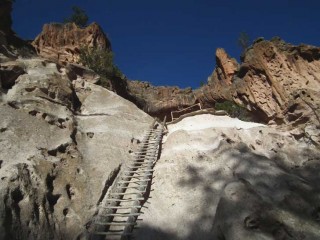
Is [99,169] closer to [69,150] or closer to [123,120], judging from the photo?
[69,150]

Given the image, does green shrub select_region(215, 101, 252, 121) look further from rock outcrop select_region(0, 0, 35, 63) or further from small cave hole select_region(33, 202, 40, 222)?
small cave hole select_region(33, 202, 40, 222)

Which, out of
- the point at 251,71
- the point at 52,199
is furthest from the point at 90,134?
the point at 251,71

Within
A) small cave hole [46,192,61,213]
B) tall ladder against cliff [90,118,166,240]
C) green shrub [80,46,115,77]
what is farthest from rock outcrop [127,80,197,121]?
small cave hole [46,192,61,213]

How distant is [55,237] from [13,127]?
402cm

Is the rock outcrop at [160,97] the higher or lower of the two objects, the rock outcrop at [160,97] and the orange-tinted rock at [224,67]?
the lower

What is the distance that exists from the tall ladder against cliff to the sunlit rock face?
1.00ft

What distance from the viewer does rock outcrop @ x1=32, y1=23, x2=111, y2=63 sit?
31906mm

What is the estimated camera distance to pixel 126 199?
8234 millimetres

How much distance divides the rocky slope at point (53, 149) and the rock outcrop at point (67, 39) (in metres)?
17.1

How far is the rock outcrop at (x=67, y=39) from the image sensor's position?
31.9m

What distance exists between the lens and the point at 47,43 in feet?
107

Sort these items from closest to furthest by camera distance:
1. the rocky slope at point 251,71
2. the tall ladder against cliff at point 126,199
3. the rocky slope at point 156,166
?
the rocky slope at point 156,166 < the tall ladder against cliff at point 126,199 < the rocky slope at point 251,71

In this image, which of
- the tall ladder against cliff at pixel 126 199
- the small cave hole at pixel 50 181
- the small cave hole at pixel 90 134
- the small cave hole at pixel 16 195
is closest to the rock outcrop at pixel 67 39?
the small cave hole at pixel 90 134

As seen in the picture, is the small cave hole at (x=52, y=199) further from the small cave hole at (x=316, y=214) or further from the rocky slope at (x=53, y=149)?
the small cave hole at (x=316, y=214)
